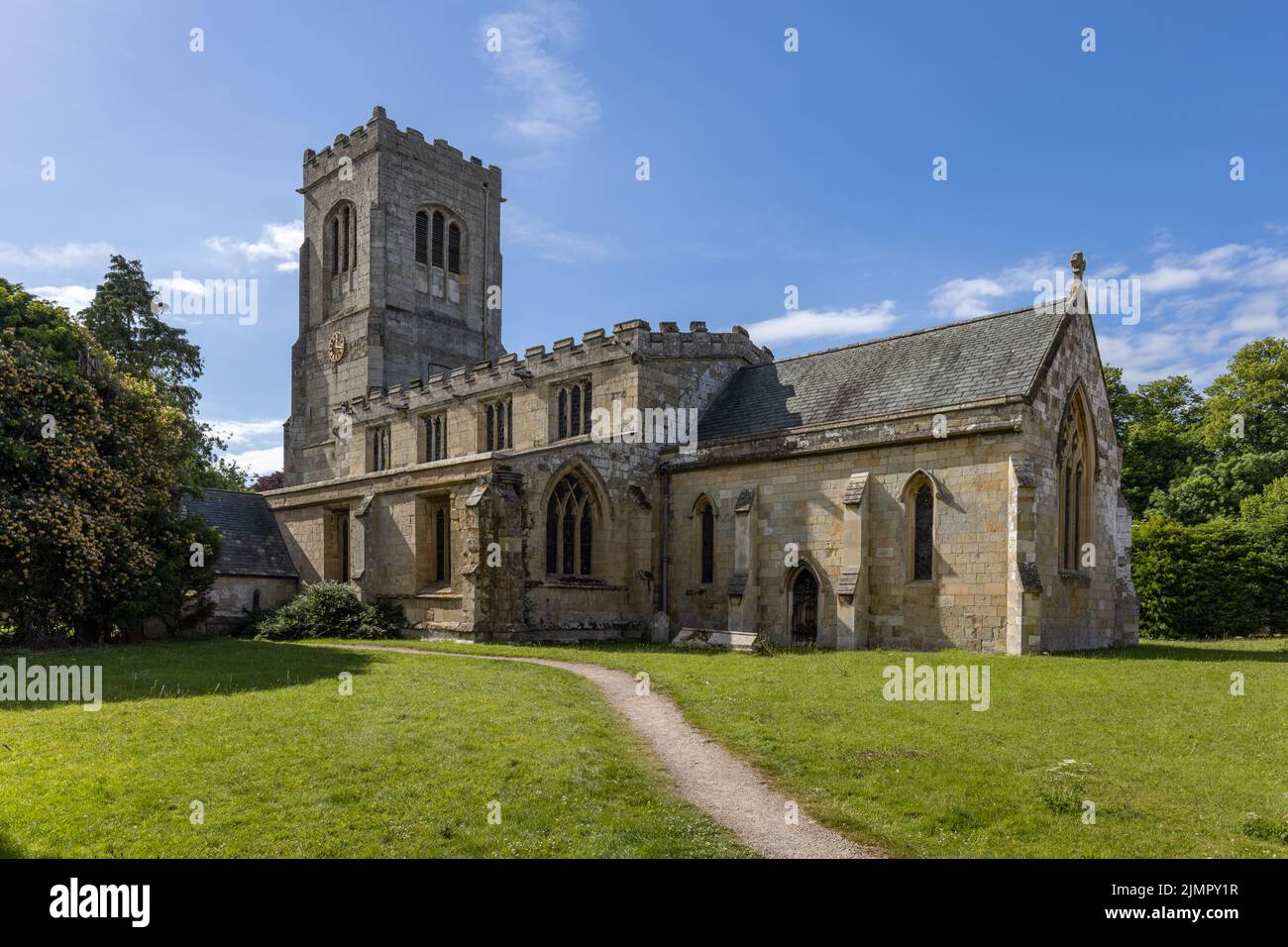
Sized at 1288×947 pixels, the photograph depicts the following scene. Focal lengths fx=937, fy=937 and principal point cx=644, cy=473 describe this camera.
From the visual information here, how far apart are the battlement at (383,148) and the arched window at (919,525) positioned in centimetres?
3259

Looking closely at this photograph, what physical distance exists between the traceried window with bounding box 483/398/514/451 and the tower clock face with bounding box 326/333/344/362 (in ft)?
41.5

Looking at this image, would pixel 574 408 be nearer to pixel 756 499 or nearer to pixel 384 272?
pixel 756 499

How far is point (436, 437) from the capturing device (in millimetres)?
39094

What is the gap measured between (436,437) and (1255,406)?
36.3 meters

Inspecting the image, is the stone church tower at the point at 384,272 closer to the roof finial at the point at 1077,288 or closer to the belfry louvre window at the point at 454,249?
the belfry louvre window at the point at 454,249

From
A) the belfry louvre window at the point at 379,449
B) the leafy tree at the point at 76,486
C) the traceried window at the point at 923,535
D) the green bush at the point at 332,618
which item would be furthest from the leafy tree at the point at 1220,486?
the leafy tree at the point at 76,486

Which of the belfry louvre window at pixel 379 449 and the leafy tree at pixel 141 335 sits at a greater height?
the leafy tree at pixel 141 335

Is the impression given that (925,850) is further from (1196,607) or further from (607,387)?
(1196,607)

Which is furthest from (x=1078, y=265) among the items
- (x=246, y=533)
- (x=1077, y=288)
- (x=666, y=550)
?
(x=246, y=533)

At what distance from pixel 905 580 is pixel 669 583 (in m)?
8.21

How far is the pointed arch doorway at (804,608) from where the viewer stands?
86.4ft

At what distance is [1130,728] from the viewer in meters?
13.0

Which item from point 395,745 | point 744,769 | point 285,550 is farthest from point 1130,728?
point 285,550

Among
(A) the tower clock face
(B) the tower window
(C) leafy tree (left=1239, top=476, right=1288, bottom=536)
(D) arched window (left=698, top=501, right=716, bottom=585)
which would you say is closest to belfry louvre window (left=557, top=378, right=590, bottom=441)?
(D) arched window (left=698, top=501, right=716, bottom=585)
